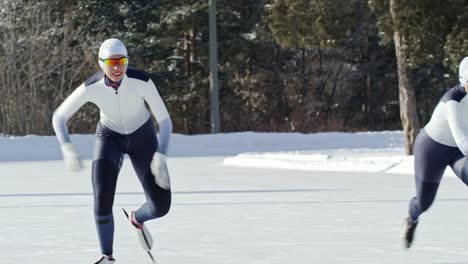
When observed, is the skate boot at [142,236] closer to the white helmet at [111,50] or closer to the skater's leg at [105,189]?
the skater's leg at [105,189]

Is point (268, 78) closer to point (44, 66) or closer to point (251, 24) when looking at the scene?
point (251, 24)

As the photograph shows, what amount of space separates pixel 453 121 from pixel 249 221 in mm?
4219

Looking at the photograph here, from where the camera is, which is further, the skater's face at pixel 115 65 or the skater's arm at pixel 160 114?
the skater's arm at pixel 160 114

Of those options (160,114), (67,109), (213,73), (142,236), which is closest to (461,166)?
(160,114)

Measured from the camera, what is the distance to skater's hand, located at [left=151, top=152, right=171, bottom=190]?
8422mm

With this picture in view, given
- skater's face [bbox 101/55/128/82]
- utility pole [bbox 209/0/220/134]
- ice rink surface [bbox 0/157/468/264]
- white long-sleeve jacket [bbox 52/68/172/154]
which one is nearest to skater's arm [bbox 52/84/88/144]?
white long-sleeve jacket [bbox 52/68/172/154]

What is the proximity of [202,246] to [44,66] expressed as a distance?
33983 mm

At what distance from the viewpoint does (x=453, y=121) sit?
348 inches

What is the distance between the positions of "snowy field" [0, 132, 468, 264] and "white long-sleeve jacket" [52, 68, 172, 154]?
0.96 m

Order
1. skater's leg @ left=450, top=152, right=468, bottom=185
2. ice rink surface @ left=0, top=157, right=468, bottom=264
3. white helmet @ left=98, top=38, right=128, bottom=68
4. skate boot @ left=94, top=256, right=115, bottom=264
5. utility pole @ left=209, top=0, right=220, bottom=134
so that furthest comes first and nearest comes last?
utility pole @ left=209, top=0, right=220, bottom=134
ice rink surface @ left=0, top=157, right=468, bottom=264
skater's leg @ left=450, top=152, right=468, bottom=185
skate boot @ left=94, top=256, right=115, bottom=264
white helmet @ left=98, top=38, right=128, bottom=68

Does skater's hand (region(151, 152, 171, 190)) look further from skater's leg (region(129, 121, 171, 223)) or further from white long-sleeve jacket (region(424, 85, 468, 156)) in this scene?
white long-sleeve jacket (region(424, 85, 468, 156))

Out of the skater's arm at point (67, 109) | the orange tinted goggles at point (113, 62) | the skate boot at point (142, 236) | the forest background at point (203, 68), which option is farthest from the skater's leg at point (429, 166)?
the forest background at point (203, 68)

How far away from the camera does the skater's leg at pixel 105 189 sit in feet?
28.1

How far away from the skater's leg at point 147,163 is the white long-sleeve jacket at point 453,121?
2245 millimetres
